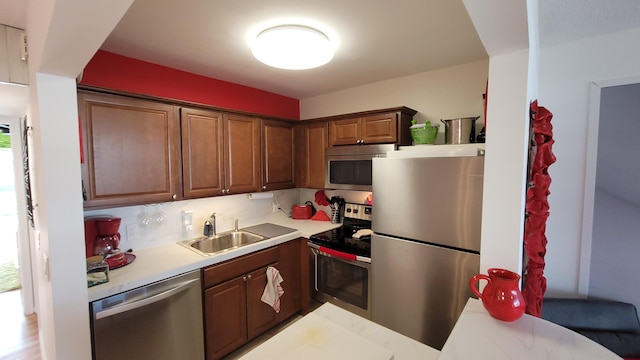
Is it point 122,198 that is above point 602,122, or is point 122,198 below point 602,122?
below

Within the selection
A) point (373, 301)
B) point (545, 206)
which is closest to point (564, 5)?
point (545, 206)

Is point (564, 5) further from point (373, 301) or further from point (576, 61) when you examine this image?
point (373, 301)

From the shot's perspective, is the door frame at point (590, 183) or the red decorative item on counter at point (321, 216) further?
the red decorative item on counter at point (321, 216)

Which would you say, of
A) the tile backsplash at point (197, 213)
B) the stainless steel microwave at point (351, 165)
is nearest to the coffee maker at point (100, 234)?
the tile backsplash at point (197, 213)

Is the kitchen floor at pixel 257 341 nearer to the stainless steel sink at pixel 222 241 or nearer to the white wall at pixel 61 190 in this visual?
the stainless steel sink at pixel 222 241

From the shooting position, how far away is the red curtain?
140cm

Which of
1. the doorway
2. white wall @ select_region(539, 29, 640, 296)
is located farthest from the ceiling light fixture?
the doorway

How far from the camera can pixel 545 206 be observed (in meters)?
1.43

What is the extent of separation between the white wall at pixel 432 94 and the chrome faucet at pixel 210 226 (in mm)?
1792

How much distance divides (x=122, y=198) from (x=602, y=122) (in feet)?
11.1

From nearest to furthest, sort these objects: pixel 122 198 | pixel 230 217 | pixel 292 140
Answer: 1. pixel 122 198
2. pixel 230 217
3. pixel 292 140

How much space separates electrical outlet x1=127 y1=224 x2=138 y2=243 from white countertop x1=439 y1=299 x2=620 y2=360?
2.27 m

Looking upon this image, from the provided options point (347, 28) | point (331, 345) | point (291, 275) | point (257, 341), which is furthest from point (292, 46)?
point (257, 341)

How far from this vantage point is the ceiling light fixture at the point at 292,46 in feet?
5.02
